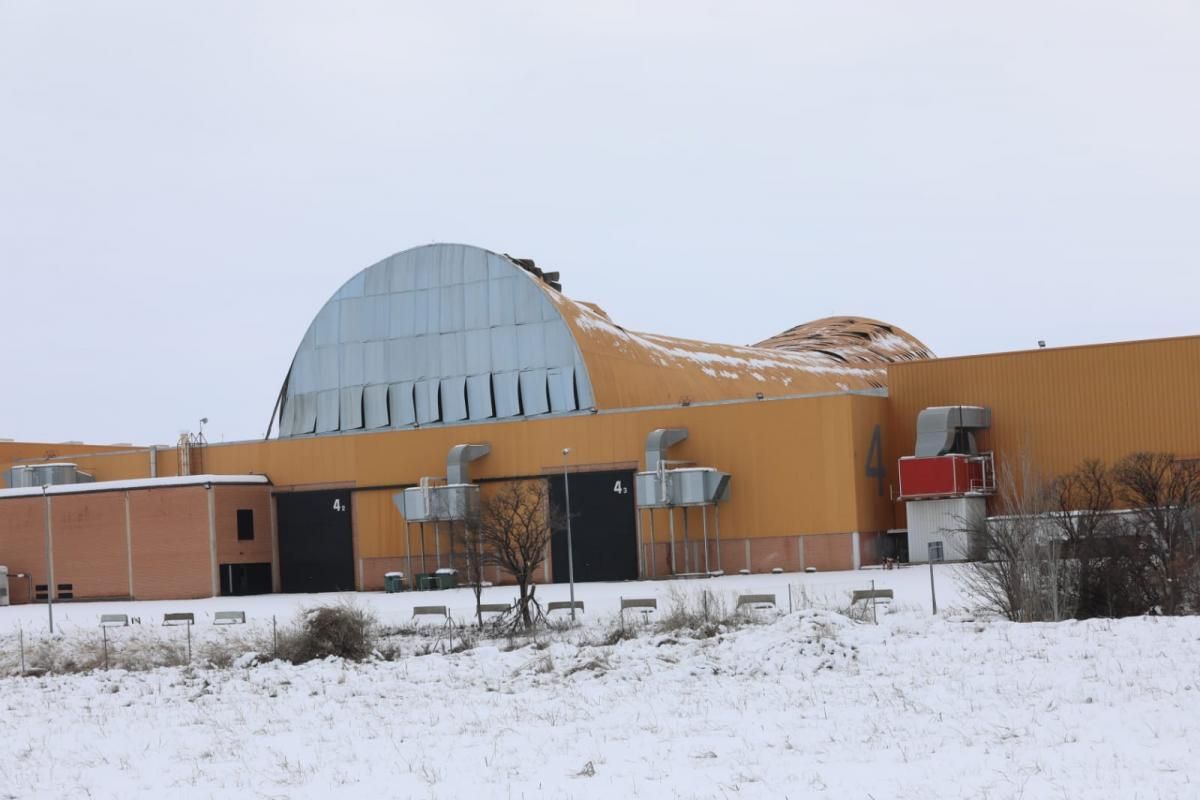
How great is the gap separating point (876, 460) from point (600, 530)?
11509mm

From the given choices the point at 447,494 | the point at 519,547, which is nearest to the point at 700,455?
the point at 447,494

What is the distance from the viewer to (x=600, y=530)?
215ft

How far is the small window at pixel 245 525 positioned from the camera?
72125mm

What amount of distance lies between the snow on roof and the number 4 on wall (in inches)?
1120

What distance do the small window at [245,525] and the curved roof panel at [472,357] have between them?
5720mm

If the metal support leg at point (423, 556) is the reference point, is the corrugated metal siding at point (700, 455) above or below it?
above

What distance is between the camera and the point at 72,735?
26.4m

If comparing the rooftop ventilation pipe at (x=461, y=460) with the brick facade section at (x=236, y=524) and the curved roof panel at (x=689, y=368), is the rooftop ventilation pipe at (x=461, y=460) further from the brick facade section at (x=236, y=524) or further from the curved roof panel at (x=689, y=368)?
the brick facade section at (x=236, y=524)

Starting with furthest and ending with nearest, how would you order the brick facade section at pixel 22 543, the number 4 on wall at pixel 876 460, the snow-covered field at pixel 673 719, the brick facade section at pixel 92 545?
the brick facade section at pixel 22 543, the brick facade section at pixel 92 545, the number 4 on wall at pixel 876 460, the snow-covered field at pixel 673 719

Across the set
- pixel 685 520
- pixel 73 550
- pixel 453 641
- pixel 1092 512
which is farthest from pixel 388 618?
pixel 73 550

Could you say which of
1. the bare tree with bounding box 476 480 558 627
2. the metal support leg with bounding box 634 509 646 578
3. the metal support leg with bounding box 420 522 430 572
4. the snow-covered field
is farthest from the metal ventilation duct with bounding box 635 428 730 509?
the snow-covered field

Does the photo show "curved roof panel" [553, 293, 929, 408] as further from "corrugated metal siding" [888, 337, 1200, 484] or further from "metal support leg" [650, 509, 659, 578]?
"corrugated metal siding" [888, 337, 1200, 484]

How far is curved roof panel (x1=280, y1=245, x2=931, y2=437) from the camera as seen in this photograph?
70.4 metres

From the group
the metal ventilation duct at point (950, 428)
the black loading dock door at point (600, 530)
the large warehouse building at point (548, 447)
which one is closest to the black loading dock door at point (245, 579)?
the large warehouse building at point (548, 447)
